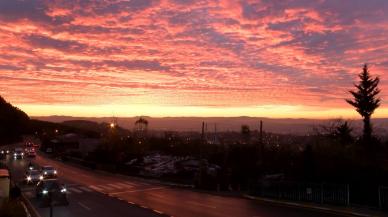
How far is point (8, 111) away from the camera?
189125 millimetres

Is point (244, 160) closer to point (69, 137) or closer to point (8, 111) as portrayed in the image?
point (69, 137)

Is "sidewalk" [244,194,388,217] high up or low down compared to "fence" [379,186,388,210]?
down

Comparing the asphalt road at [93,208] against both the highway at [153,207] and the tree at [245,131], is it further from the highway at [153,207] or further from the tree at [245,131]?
the tree at [245,131]

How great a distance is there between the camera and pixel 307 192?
28.7 metres

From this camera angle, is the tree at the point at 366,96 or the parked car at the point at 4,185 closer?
the parked car at the point at 4,185

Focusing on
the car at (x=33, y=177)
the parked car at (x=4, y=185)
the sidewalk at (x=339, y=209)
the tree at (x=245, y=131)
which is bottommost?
the car at (x=33, y=177)

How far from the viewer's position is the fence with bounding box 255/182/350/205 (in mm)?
26672

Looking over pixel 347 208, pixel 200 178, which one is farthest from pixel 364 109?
pixel 347 208

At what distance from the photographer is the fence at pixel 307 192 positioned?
2667 cm

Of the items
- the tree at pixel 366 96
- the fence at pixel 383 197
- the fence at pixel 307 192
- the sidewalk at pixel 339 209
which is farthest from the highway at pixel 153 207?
the tree at pixel 366 96

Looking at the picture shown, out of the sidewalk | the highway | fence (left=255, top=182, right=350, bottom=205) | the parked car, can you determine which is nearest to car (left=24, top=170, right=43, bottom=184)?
the highway

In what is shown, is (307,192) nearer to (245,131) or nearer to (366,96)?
(366,96)

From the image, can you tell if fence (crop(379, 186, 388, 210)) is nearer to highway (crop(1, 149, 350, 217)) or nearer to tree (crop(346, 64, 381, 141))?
highway (crop(1, 149, 350, 217))

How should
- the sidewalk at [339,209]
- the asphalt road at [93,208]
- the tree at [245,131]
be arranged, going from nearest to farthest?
the sidewalk at [339,209]
the asphalt road at [93,208]
the tree at [245,131]
